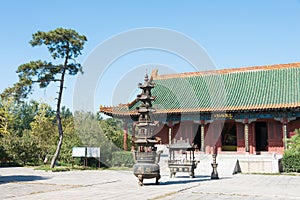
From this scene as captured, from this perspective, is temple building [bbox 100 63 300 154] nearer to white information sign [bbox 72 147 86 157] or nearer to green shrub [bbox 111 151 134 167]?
green shrub [bbox 111 151 134 167]

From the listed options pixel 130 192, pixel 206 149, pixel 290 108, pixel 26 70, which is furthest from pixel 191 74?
pixel 130 192

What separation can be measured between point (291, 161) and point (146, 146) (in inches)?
349

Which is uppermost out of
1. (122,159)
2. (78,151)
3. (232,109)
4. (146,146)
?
(232,109)

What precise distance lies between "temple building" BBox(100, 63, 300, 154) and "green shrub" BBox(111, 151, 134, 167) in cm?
218

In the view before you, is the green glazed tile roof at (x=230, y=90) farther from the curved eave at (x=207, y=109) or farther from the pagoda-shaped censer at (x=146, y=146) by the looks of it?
the pagoda-shaped censer at (x=146, y=146)

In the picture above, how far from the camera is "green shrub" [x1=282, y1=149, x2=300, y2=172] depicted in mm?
16203

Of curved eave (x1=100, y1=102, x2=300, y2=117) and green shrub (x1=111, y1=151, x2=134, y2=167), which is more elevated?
curved eave (x1=100, y1=102, x2=300, y2=117)

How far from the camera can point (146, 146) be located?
11.6m

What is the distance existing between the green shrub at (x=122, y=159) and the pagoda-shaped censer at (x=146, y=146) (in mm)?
7581

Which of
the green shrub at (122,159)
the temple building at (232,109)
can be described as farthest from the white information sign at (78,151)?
the temple building at (232,109)

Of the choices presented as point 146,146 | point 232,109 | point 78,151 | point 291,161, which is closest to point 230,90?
point 232,109

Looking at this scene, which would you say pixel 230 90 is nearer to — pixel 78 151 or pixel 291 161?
pixel 291 161

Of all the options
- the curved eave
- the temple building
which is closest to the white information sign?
the temple building

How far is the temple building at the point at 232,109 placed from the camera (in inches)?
779
